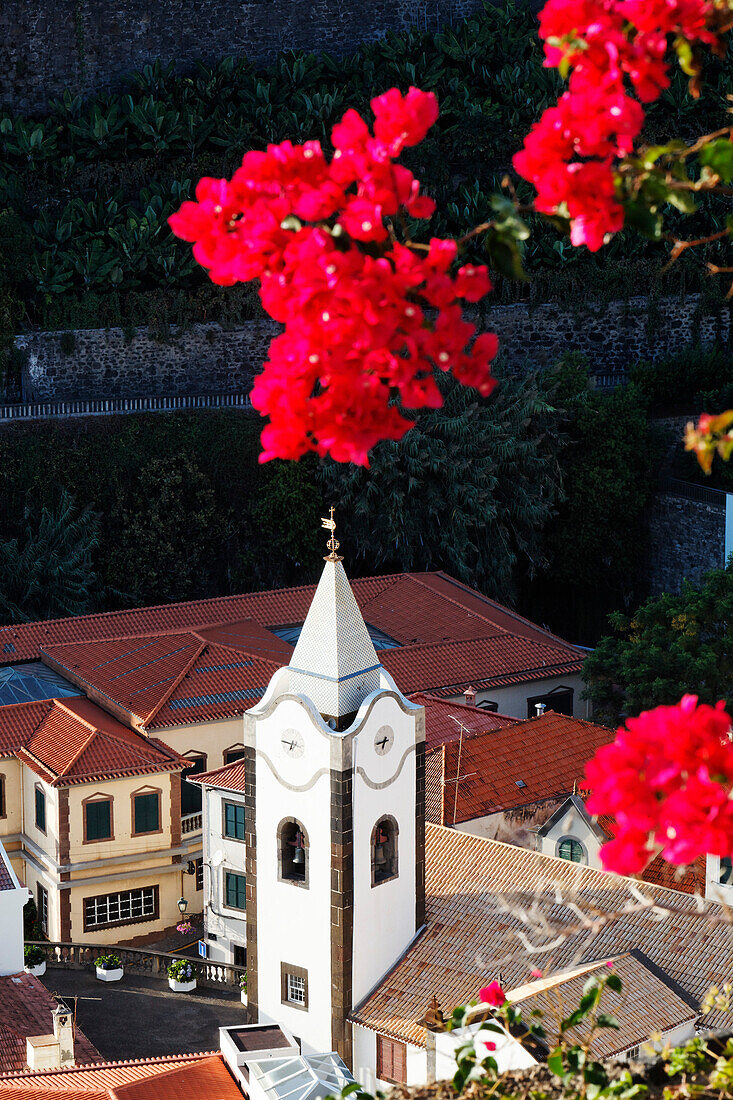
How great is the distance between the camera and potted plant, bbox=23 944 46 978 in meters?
31.7

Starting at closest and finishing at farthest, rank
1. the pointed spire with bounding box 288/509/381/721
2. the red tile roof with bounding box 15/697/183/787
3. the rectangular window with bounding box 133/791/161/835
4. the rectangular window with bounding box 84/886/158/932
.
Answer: the pointed spire with bounding box 288/509/381/721, the red tile roof with bounding box 15/697/183/787, the rectangular window with bounding box 84/886/158/932, the rectangular window with bounding box 133/791/161/835

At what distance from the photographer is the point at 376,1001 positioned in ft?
81.4

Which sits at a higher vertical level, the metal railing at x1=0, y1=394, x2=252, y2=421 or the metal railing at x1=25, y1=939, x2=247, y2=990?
the metal railing at x1=0, y1=394, x2=252, y2=421

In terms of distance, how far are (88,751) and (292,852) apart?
10.8 metres

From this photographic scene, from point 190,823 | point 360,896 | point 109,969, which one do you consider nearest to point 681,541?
point 190,823

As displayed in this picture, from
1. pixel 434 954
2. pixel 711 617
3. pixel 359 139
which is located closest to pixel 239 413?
pixel 711 617

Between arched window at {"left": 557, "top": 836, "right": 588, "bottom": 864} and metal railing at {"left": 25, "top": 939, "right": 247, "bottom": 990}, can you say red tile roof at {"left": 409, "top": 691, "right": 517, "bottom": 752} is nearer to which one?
arched window at {"left": 557, "top": 836, "right": 588, "bottom": 864}

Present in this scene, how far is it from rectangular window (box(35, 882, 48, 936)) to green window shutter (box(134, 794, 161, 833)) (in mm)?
2247

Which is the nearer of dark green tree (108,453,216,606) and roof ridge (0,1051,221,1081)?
roof ridge (0,1051,221,1081)

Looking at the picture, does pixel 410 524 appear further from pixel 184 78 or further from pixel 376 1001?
pixel 376 1001

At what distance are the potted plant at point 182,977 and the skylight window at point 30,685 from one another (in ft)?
28.4

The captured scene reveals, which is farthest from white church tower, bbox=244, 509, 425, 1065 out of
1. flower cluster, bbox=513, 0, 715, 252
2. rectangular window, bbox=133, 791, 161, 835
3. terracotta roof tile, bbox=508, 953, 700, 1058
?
flower cluster, bbox=513, 0, 715, 252

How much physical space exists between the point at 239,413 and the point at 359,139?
4143 centimetres

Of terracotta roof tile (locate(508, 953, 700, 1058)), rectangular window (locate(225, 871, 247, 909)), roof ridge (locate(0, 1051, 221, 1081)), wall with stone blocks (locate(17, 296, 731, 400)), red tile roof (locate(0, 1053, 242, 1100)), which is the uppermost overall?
wall with stone blocks (locate(17, 296, 731, 400))
